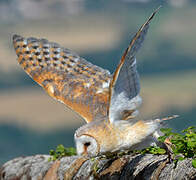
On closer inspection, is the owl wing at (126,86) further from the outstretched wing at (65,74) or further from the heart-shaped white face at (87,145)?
the outstretched wing at (65,74)

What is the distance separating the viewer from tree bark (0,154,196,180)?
2781 millimetres

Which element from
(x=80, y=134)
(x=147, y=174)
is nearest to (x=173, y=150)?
(x=147, y=174)

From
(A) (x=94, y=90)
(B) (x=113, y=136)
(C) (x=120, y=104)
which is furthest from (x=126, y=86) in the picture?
(A) (x=94, y=90)

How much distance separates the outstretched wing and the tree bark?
1.51 feet

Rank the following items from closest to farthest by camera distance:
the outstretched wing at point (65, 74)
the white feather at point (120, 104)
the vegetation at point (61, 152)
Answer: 1. the white feather at point (120, 104)
2. the outstretched wing at point (65, 74)
3. the vegetation at point (61, 152)

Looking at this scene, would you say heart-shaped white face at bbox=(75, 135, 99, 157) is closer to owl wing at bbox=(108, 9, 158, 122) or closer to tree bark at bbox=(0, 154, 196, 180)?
owl wing at bbox=(108, 9, 158, 122)

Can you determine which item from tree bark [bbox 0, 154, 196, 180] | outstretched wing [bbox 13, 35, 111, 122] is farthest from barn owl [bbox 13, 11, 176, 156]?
tree bark [bbox 0, 154, 196, 180]

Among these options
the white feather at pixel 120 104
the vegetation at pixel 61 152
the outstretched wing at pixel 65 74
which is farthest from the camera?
the vegetation at pixel 61 152

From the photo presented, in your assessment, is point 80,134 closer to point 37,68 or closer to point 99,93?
point 99,93

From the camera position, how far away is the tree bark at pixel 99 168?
278 cm

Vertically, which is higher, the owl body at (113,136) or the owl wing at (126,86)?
the owl wing at (126,86)

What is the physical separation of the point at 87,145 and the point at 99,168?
1.90 ft

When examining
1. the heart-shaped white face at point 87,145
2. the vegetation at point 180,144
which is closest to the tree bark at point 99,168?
the vegetation at point 180,144

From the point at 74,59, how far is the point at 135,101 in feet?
4.69
